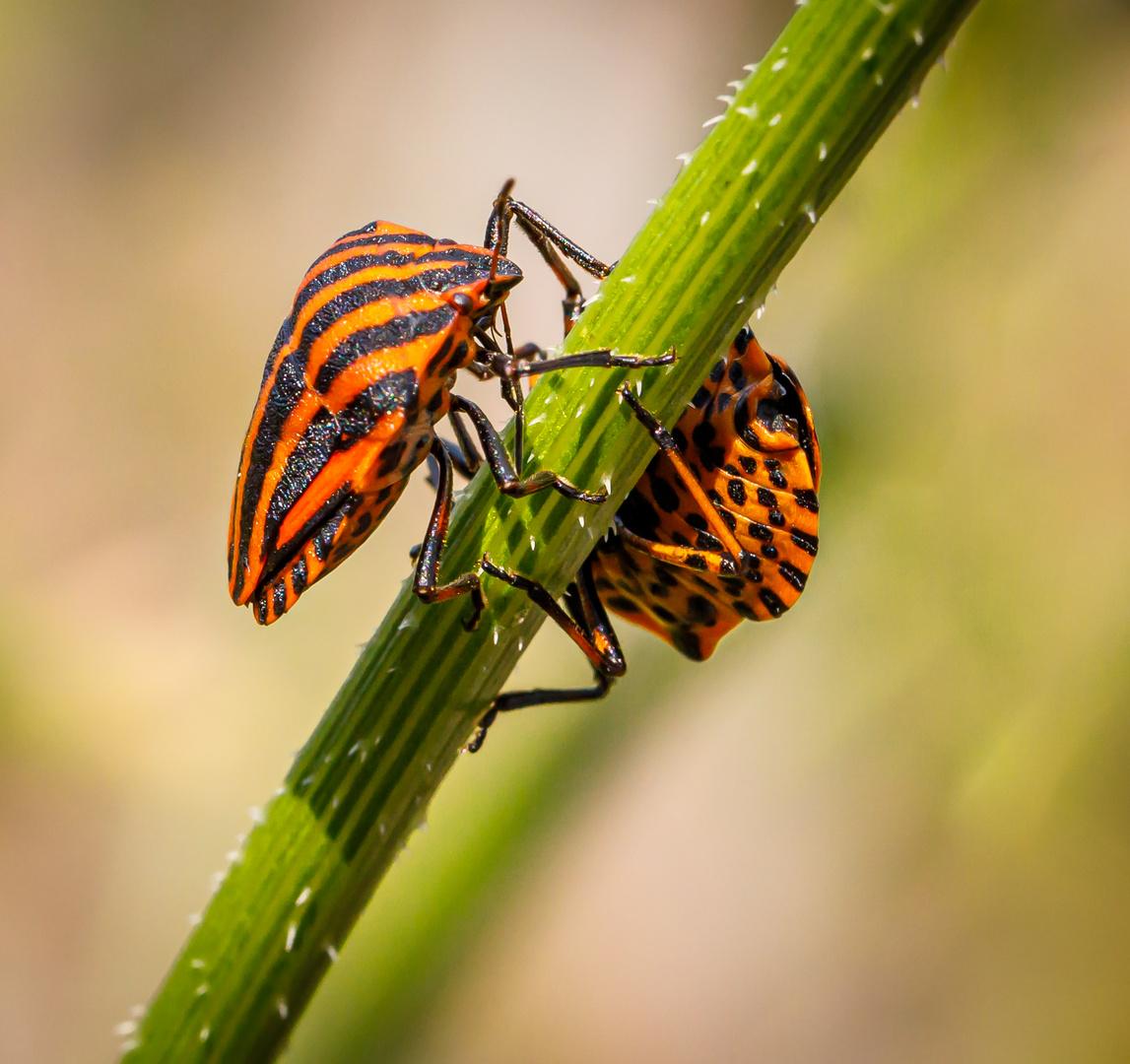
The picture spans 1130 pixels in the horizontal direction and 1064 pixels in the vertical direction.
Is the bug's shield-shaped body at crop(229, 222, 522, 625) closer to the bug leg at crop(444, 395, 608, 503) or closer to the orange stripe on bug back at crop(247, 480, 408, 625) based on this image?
the orange stripe on bug back at crop(247, 480, 408, 625)

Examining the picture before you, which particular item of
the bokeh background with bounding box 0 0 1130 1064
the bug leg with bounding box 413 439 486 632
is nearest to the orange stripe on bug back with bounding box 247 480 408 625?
the bug leg with bounding box 413 439 486 632

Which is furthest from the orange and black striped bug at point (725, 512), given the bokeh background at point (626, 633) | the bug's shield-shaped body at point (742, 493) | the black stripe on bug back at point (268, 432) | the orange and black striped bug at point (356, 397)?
the bokeh background at point (626, 633)

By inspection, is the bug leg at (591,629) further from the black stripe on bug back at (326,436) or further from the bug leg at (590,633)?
the black stripe on bug back at (326,436)

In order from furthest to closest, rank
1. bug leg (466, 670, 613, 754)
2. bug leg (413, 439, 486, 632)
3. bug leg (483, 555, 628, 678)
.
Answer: bug leg (466, 670, 613, 754) < bug leg (483, 555, 628, 678) < bug leg (413, 439, 486, 632)

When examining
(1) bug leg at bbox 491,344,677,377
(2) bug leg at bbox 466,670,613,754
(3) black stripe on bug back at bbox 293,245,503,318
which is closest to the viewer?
(1) bug leg at bbox 491,344,677,377

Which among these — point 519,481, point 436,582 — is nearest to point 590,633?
point 436,582

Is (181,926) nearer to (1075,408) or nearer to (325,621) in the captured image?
(325,621)

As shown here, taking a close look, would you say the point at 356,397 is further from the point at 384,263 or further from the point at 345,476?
the point at 384,263
